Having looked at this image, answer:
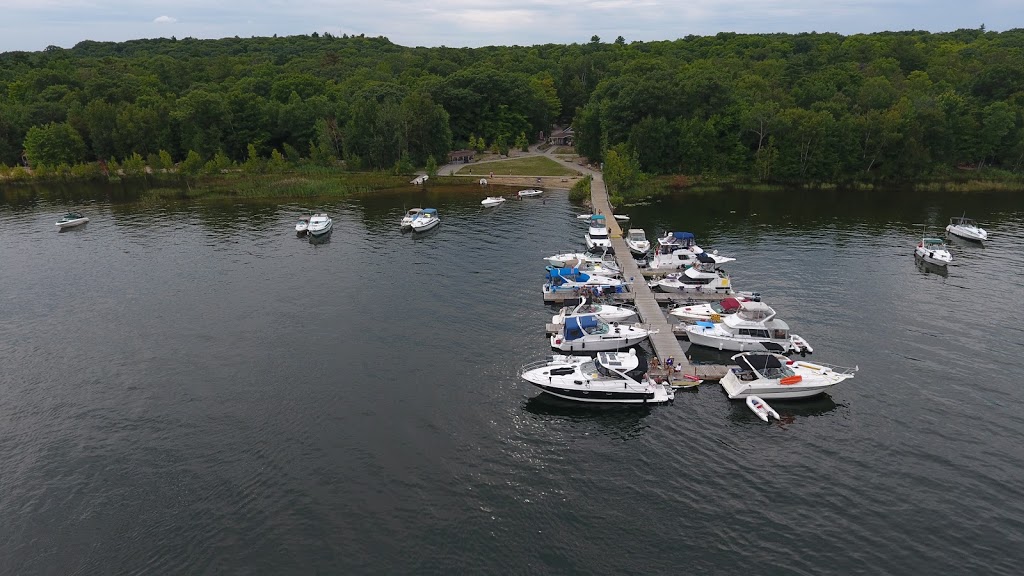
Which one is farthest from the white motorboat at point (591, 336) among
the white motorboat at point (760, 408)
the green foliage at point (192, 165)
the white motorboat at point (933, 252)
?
the green foliage at point (192, 165)

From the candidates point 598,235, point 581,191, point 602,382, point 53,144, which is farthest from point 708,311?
point 53,144

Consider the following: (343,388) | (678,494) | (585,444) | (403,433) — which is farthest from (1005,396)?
(343,388)

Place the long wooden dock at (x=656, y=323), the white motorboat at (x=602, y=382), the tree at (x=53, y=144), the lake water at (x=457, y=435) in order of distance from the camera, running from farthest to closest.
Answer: the tree at (x=53, y=144)
the long wooden dock at (x=656, y=323)
the white motorboat at (x=602, y=382)
the lake water at (x=457, y=435)

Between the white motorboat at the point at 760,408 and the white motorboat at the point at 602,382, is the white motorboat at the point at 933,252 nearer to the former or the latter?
the white motorboat at the point at 760,408

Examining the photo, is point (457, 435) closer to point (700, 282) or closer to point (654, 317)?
point (654, 317)

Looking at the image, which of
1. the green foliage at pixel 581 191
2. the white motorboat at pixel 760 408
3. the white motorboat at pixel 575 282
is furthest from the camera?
the green foliage at pixel 581 191
